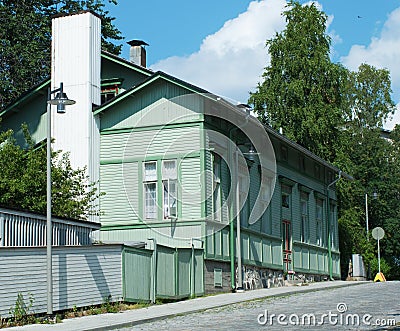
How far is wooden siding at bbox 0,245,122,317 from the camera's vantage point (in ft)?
54.9

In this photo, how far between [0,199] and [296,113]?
84.5 feet

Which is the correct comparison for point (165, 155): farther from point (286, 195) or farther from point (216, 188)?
point (286, 195)

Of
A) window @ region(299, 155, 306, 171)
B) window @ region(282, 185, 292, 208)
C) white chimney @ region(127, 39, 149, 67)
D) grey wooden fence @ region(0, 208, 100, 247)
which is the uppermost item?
white chimney @ region(127, 39, 149, 67)

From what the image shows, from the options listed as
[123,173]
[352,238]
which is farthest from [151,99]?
[352,238]

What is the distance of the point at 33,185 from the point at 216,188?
6.61m

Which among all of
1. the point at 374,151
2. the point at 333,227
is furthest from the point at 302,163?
the point at 374,151

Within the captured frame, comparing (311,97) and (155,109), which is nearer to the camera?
(155,109)

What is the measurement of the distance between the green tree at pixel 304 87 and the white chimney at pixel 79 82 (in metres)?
18.5

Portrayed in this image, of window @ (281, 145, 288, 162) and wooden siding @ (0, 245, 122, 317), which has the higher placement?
window @ (281, 145, 288, 162)

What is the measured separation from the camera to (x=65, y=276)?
60.8 ft

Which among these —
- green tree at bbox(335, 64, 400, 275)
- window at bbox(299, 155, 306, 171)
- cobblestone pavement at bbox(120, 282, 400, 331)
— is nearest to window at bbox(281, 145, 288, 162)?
window at bbox(299, 155, 306, 171)

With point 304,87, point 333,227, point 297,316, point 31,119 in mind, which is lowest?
point 297,316

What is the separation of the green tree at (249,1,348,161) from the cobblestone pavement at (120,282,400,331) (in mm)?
23785

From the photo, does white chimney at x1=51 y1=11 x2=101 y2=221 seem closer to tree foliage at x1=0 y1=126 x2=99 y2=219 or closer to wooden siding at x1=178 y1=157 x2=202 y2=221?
tree foliage at x1=0 y1=126 x2=99 y2=219
